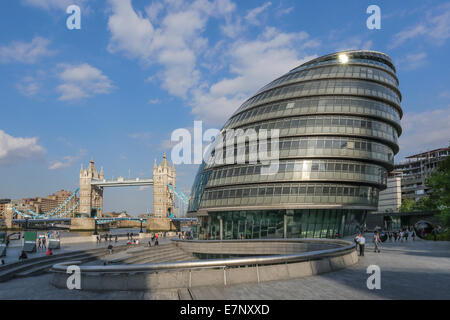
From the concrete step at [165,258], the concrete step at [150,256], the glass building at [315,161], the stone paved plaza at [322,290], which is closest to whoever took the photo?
the stone paved plaza at [322,290]

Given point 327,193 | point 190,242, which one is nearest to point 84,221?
point 190,242

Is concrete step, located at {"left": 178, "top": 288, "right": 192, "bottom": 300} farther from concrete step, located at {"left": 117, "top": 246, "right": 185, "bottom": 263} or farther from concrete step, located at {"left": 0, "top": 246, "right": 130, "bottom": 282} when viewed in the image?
concrete step, located at {"left": 117, "top": 246, "right": 185, "bottom": 263}

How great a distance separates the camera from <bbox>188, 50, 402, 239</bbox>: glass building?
4709 centimetres

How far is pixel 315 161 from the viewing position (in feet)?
155

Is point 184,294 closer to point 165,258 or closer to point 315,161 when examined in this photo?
point 165,258

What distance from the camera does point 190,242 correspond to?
160 ft

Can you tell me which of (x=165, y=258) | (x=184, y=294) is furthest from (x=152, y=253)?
(x=184, y=294)

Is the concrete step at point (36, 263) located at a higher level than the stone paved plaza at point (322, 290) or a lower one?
lower

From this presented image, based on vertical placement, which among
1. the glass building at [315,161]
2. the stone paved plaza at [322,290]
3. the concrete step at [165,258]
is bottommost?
the concrete step at [165,258]

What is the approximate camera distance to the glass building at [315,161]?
47094 mm

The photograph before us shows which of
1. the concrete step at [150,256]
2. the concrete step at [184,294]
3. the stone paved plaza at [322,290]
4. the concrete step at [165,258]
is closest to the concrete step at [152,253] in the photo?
the concrete step at [150,256]

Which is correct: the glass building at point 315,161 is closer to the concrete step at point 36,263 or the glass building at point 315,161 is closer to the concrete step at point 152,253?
the concrete step at point 152,253

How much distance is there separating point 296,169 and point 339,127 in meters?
8.50

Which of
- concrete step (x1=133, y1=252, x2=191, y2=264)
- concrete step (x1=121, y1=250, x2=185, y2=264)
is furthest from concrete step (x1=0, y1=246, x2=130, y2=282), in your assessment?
concrete step (x1=133, y1=252, x2=191, y2=264)
